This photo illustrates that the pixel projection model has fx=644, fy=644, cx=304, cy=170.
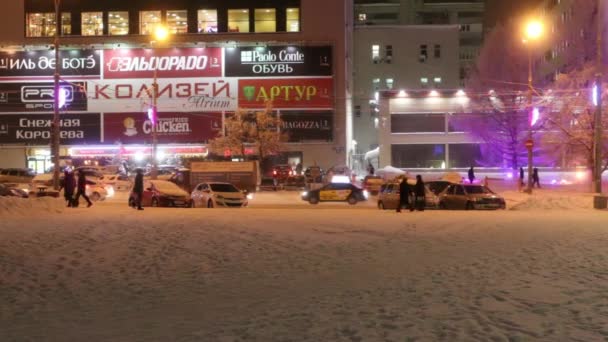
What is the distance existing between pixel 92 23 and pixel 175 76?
1060cm

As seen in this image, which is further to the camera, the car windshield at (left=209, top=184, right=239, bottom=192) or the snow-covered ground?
the car windshield at (left=209, top=184, right=239, bottom=192)

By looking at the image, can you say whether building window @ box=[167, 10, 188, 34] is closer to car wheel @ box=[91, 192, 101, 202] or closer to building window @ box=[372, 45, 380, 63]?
building window @ box=[372, 45, 380, 63]

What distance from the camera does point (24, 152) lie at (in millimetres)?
64625

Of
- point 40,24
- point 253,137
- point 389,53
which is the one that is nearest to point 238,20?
point 253,137

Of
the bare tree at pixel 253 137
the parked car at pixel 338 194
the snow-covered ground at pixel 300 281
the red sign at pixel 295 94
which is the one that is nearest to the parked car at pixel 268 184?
the bare tree at pixel 253 137

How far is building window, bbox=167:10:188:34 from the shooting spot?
65.2m

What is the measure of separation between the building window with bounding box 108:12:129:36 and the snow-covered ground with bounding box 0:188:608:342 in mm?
51929

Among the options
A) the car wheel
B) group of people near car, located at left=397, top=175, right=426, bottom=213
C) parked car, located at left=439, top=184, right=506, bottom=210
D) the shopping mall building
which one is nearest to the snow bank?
group of people near car, located at left=397, top=175, right=426, bottom=213

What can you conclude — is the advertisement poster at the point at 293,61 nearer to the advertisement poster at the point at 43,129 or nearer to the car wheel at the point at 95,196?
the advertisement poster at the point at 43,129

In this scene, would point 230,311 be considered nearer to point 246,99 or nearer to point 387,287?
point 387,287

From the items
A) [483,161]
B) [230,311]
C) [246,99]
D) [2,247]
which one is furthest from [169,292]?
[246,99]

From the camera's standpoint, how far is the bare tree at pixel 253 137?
5672 cm

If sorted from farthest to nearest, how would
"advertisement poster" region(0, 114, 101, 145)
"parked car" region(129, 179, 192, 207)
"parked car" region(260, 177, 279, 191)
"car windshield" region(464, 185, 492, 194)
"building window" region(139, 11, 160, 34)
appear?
"building window" region(139, 11, 160, 34) < "advertisement poster" region(0, 114, 101, 145) < "parked car" region(260, 177, 279, 191) < "parked car" region(129, 179, 192, 207) < "car windshield" region(464, 185, 492, 194)

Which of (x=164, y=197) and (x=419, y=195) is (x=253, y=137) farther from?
(x=419, y=195)
